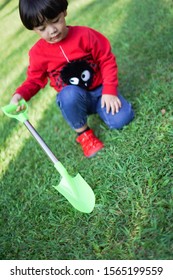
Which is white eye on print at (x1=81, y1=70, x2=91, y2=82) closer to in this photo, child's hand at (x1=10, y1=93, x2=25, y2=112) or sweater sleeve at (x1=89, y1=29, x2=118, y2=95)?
sweater sleeve at (x1=89, y1=29, x2=118, y2=95)

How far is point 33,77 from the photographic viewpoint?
2.27 metres

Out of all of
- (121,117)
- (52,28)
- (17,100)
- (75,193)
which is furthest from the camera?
(121,117)

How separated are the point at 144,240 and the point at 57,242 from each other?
0.44 m

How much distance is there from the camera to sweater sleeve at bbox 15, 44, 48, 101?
86.9 inches

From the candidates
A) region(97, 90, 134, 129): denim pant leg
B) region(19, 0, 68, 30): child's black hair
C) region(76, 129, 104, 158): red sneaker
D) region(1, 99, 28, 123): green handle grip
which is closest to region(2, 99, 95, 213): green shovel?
region(1, 99, 28, 123): green handle grip

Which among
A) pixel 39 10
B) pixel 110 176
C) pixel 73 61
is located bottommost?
pixel 110 176

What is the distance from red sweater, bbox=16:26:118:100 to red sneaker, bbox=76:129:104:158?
27cm

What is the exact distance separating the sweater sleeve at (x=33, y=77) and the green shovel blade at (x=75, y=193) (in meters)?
0.55

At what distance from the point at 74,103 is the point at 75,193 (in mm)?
566

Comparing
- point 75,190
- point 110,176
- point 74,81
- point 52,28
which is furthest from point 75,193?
point 52,28

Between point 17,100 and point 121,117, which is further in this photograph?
point 121,117

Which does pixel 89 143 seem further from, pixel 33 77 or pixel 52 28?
pixel 52 28

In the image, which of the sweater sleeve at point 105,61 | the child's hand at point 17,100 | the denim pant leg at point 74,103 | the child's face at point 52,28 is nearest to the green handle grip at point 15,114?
the child's hand at point 17,100
